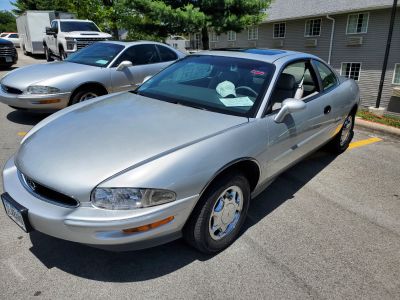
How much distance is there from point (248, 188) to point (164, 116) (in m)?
0.95

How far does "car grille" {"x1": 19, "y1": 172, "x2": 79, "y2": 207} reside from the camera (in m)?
2.23

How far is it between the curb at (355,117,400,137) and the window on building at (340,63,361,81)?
16.6m

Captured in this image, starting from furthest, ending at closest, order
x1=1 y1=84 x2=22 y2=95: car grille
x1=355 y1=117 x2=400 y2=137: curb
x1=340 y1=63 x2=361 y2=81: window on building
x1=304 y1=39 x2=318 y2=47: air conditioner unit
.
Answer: x1=304 y1=39 x2=318 y2=47: air conditioner unit, x1=340 y1=63 x2=361 y2=81: window on building, x1=355 y1=117 x2=400 y2=137: curb, x1=1 y1=84 x2=22 y2=95: car grille

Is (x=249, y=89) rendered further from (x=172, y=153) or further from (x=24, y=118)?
(x=24, y=118)

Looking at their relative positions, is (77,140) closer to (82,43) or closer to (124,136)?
(124,136)

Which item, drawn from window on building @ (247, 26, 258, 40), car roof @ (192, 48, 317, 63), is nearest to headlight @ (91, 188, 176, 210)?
car roof @ (192, 48, 317, 63)

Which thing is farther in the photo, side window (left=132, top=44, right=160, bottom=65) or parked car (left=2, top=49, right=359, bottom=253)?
side window (left=132, top=44, right=160, bottom=65)

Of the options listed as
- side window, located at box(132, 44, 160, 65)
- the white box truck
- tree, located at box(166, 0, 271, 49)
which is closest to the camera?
side window, located at box(132, 44, 160, 65)

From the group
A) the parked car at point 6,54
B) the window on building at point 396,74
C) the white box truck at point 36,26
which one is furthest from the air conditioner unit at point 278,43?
the parked car at point 6,54

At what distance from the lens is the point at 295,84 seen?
11.8 feet

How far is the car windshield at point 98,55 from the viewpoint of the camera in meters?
6.43

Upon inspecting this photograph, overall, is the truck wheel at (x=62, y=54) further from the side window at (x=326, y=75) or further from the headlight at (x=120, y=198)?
the headlight at (x=120, y=198)

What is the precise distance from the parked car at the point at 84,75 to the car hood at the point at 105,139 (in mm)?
2616

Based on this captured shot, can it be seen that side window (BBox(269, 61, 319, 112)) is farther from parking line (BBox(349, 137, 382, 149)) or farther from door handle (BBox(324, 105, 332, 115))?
parking line (BBox(349, 137, 382, 149))
